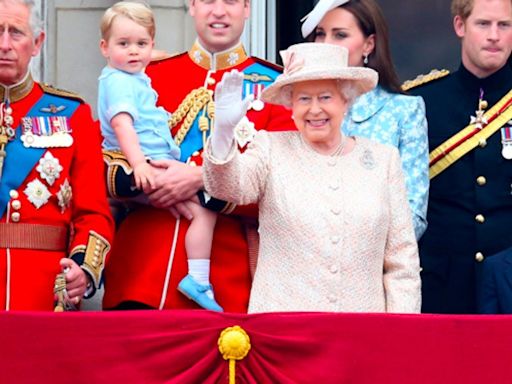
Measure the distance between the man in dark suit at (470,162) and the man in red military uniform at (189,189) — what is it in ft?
2.17

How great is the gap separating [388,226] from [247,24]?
7.26ft

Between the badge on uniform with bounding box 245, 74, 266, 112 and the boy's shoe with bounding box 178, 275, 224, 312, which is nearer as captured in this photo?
the boy's shoe with bounding box 178, 275, 224, 312

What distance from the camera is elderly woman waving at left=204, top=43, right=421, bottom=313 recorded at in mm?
5578

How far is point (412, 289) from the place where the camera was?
18.6 feet

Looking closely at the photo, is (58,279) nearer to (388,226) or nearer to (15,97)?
(15,97)

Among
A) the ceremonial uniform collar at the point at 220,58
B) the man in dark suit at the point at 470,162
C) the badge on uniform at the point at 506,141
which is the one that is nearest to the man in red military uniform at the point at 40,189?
the ceremonial uniform collar at the point at 220,58

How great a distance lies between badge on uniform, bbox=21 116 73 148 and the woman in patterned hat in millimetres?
972

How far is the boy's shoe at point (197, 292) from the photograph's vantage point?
581 cm

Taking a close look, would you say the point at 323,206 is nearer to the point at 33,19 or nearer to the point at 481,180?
the point at 481,180

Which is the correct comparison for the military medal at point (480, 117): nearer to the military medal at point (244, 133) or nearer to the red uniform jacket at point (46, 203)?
the military medal at point (244, 133)

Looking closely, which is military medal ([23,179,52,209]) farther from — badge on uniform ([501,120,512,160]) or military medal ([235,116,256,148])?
badge on uniform ([501,120,512,160])

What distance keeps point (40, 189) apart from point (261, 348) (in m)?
0.98

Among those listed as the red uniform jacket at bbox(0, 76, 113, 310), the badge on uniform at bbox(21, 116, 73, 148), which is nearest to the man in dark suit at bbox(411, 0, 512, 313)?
the red uniform jacket at bbox(0, 76, 113, 310)

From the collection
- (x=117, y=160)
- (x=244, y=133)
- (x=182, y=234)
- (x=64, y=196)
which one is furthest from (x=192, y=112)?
(x=64, y=196)
